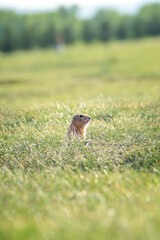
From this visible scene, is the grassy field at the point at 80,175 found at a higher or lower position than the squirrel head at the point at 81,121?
lower

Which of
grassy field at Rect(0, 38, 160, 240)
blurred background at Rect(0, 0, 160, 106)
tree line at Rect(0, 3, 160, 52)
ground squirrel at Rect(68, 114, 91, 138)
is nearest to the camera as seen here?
grassy field at Rect(0, 38, 160, 240)

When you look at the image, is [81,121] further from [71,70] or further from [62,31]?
[62,31]

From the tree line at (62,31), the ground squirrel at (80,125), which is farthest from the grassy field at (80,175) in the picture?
the tree line at (62,31)

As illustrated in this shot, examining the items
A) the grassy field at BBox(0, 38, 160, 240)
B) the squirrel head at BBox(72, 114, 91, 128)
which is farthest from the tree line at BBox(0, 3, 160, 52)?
the squirrel head at BBox(72, 114, 91, 128)

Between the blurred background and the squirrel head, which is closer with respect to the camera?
the squirrel head

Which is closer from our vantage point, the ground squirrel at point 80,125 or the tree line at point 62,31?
the ground squirrel at point 80,125

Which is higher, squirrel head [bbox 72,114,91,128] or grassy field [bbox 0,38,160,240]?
squirrel head [bbox 72,114,91,128]

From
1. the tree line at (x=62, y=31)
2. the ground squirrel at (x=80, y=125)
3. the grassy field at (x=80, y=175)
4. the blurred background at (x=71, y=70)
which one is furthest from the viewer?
the tree line at (x=62, y=31)

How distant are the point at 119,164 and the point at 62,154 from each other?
0.97 meters

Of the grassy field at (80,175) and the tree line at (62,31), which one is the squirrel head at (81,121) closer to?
the grassy field at (80,175)

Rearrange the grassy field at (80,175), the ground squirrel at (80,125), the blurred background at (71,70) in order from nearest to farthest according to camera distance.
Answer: the grassy field at (80,175) → the ground squirrel at (80,125) → the blurred background at (71,70)

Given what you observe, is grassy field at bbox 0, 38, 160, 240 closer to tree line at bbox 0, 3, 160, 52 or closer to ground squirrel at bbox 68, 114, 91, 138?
ground squirrel at bbox 68, 114, 91, 138

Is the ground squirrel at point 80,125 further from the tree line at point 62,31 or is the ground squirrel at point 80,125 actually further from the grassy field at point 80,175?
the tree line at point 62,31

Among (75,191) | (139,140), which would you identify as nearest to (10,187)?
(75,191)
